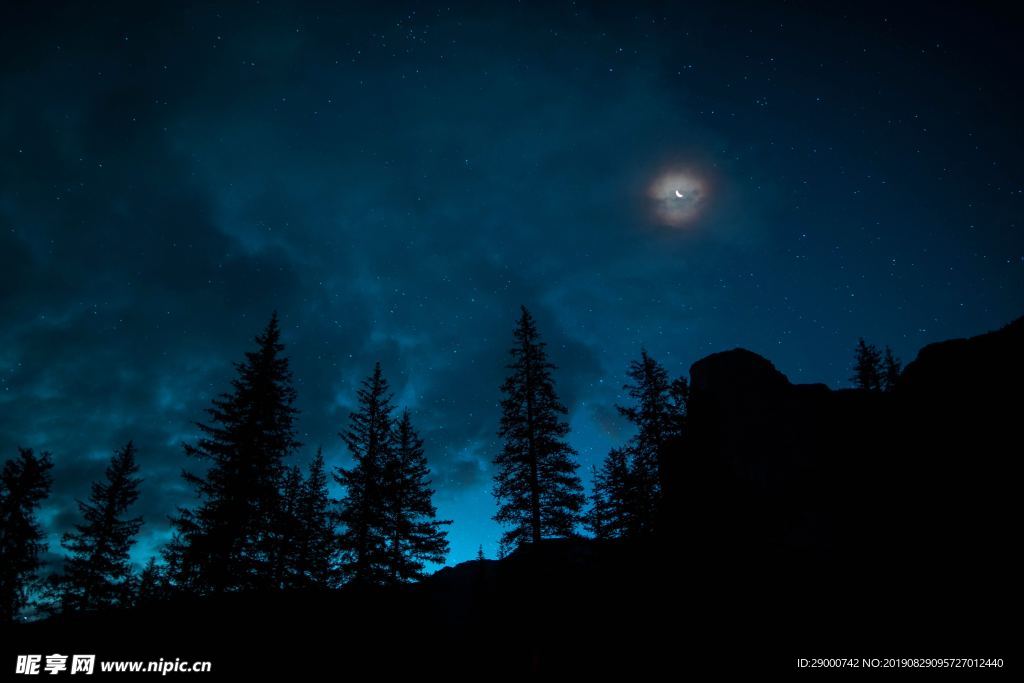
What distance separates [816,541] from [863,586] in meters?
1.57

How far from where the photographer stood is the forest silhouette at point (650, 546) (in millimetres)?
9898

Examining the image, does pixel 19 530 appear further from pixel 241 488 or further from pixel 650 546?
pixel 650 546

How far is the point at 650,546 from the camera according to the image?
626 inches

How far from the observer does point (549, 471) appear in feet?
63.2

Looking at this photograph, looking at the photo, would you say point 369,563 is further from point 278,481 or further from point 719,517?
point 719,517

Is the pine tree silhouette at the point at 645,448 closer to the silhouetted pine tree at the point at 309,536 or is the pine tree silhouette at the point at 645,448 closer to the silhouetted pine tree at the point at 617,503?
the silhouetted pine tree at the point at 617,503

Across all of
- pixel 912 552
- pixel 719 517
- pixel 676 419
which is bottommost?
pixel 912 552

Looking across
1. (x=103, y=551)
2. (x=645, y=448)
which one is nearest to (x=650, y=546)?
(x=645, y=448)

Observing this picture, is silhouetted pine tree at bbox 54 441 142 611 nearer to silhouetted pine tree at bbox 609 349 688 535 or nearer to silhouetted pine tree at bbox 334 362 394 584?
silhouetted pine tree at bbox 334 362 394 584

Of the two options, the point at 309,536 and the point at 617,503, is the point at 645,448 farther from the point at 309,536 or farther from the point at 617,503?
the point at 309,536

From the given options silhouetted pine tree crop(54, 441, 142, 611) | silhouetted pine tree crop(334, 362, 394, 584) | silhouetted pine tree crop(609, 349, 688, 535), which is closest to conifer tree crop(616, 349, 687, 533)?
silhouetted pine tree crop(609, 349, 688, 535)

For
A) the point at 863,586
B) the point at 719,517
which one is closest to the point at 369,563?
A: the point at 719,517

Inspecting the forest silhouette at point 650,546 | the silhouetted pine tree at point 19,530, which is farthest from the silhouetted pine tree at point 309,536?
the silhouetted pine tree at point 19,530

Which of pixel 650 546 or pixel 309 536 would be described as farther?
pixel 309 536
